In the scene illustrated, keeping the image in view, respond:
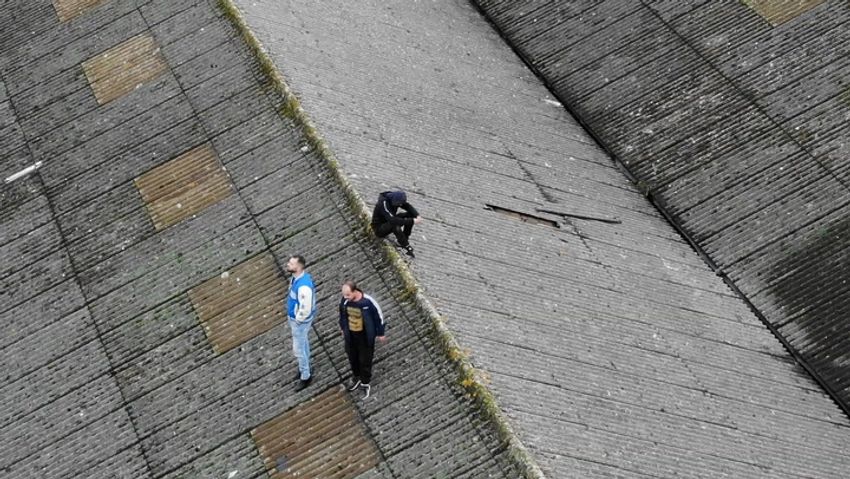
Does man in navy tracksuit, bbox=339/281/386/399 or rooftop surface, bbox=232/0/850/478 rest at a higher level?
man in navy tracksuit, bbox=339/281/386/399

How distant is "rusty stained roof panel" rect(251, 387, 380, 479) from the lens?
16547 mm

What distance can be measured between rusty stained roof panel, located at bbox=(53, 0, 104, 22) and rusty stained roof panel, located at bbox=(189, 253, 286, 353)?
11.7 metres

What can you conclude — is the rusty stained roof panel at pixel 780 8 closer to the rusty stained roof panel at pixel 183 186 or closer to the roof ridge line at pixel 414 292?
the roof ridge line at pixel 414 292

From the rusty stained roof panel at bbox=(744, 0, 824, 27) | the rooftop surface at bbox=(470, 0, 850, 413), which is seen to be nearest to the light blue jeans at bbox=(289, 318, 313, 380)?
the rooftop surface at bbox=(470, 0, 850, 413)

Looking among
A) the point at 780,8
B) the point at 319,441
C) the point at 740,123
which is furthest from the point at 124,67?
the point at 780,8

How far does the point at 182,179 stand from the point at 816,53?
54.9 feet

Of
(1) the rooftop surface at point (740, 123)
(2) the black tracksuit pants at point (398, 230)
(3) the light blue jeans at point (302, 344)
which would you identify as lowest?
(1) the rooftop surface at point (740, 123)

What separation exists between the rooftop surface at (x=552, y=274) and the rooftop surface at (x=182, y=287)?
1057 mm

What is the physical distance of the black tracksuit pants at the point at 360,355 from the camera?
16.4 m

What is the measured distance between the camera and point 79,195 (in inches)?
904

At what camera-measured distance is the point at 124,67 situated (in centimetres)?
Result: 2555

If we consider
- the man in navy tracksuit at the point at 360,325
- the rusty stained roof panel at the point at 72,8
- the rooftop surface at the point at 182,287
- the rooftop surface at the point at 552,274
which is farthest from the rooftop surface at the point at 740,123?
the rusty stained roof panel at the point at 72,8

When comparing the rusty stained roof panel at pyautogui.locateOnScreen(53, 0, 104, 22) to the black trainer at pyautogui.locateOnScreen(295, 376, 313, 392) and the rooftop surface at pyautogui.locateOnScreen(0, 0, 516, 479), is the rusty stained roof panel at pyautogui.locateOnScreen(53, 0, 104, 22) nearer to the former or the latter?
the rooftop surface at pyautogui.locateOnScreen(0, 0, 516, 479)

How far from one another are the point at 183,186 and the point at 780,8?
17.1 m
